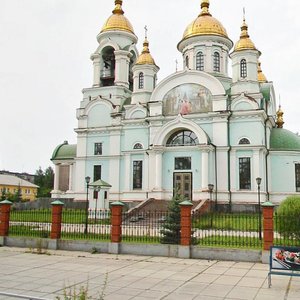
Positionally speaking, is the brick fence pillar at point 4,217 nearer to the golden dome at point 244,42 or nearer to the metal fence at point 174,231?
the metal fence at point 174,231

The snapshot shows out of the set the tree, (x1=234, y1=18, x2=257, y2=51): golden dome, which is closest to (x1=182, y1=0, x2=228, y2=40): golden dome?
(x1=234, y1=18, x2=257, y2=51): golden dome

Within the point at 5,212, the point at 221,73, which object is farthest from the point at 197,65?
the point at 5,212

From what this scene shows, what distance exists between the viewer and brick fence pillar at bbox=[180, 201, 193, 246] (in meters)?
13.5

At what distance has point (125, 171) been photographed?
32500 mm

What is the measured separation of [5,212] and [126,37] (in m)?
23.7

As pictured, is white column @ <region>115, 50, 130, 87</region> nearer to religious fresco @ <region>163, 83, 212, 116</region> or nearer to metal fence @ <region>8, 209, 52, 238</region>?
religious fresco @ <region>163, 83, 212, 116</region>

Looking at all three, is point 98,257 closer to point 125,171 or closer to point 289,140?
point 125,171

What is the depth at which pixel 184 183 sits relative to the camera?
30.0 metres

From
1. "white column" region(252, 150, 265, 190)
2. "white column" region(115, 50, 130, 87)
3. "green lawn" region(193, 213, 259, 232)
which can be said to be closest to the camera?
"green lawn" region(193, 213, 259, 232)

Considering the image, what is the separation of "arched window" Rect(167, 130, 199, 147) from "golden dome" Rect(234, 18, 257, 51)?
7.70m

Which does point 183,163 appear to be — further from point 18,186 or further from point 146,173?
point 18,186

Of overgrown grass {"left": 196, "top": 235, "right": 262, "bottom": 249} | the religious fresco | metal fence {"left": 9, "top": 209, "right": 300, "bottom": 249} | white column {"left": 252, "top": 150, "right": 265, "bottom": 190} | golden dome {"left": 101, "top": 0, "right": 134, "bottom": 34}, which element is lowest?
overgrown grass {"left": 196, "top": 235, "right": 262, "bottom": 249}

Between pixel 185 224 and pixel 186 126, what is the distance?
1670cm

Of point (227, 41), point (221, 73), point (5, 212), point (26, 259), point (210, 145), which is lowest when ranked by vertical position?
point (26, 259)
